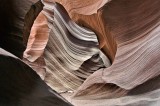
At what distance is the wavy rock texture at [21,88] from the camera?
1.61 ft

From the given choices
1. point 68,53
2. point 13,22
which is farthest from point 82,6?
point 13,22

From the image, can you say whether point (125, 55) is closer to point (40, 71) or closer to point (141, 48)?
point (141, 48)

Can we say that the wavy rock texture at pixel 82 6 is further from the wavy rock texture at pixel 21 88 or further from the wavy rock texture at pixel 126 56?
the wavy rock texture at pixel 21 88

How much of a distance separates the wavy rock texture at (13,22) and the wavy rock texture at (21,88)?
35 centimetres

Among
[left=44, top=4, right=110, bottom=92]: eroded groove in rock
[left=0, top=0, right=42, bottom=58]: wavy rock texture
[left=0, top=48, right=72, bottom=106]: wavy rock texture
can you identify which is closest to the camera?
[left=0, top=48, right=72, bottom=106]: wavy rock texture

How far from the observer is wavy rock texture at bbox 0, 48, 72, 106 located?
19.3 inches

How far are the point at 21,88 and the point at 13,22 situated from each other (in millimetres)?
394

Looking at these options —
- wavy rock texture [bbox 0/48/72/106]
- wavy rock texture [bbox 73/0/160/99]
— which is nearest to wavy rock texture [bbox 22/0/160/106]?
wavy rock texture [bbox 73/0/160/99]

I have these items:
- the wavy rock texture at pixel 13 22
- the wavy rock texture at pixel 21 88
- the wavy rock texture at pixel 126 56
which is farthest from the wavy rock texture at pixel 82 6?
the wavy rock texture at pixel 21 88

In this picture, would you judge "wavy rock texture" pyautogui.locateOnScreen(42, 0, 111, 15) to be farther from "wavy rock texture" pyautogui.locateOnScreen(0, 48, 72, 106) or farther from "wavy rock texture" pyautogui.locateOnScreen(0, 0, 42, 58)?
"wavy rock texture" pyautogui.locateOnScreen(0, 48, 72, 106)

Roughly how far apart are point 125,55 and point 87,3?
6.4 inches

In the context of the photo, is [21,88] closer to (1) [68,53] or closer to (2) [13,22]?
(1) [68,53]

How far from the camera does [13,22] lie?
0.85 meters

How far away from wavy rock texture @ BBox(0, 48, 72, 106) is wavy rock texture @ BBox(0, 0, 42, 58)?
35cm
